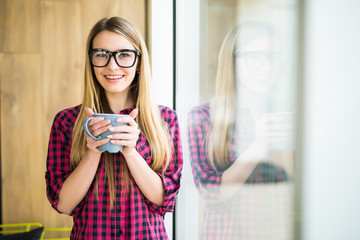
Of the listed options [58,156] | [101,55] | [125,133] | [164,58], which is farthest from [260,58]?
[164,58]

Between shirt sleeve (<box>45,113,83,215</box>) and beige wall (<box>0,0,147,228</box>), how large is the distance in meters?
0.89

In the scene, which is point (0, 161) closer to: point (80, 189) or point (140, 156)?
point (80, 189)

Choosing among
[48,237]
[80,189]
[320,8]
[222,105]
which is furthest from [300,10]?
[48,237]

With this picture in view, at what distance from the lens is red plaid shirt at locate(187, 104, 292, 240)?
44 cm

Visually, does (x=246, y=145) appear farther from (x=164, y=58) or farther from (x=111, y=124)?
(x=164, y=58)

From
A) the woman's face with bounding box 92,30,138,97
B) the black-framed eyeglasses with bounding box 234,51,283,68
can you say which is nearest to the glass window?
the black-framed eyeglasses with bounding box 234,51,283,68

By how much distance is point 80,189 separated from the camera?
84 centimetres

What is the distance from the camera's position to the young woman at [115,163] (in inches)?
33.1

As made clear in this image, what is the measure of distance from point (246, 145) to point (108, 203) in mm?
488

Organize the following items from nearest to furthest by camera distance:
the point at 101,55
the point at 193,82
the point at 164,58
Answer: the point at 101,55
the point at 193,82
the point at 164,58

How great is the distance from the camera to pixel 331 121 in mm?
326

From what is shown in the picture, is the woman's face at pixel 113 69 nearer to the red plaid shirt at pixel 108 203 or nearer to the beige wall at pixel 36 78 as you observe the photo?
the red plaid shirt at pixel 108 203

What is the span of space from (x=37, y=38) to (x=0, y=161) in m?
0.73

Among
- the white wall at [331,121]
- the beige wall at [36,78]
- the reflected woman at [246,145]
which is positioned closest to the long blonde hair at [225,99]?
the reflected woman at [246,145]
